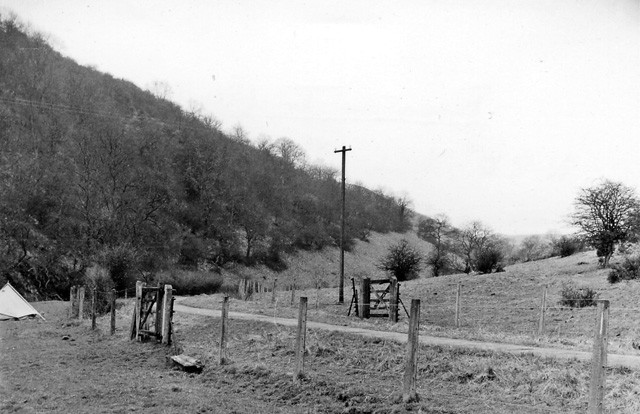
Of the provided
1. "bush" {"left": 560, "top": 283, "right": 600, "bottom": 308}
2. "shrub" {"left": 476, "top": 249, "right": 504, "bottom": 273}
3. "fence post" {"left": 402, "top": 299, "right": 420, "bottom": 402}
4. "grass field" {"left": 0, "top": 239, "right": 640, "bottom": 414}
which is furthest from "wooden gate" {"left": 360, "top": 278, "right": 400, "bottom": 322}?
"shrub" {"left": 476, "top": 249, "right": 504, "bottom": 273}

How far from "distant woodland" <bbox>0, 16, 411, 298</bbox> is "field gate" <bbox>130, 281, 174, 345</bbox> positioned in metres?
16.5

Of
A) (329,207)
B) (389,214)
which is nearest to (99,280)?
(329,207)

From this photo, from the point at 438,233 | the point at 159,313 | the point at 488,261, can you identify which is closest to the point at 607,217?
the point at 488,261

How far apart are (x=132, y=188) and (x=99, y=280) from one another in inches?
1398

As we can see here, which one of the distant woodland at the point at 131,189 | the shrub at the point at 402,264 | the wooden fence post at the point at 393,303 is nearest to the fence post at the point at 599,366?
the wooden fence post at the point at 393,303

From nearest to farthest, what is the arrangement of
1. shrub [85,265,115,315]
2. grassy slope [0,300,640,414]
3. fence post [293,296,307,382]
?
grassy slope [0,300,640,414] < fence post [293,296,307,382] < shrub [85,265,115,315]

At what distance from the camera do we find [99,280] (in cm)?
3017

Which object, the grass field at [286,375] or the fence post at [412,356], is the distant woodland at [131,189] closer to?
the grass field at [286,375]

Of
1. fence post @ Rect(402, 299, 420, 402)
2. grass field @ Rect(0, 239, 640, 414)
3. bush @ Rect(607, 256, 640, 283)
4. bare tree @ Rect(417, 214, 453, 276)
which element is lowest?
grass field @ Rect(0, 239, 640, 414)

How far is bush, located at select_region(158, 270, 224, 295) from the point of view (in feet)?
176

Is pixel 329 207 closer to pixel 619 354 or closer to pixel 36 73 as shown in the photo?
pixel 36 73

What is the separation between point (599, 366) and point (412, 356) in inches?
115

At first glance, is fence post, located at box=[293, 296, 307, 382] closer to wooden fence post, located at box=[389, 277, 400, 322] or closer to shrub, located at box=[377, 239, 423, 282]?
wooden fence post, located at box=[389, 277, 400, 322]

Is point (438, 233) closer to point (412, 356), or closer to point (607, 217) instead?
point (607, 217)
